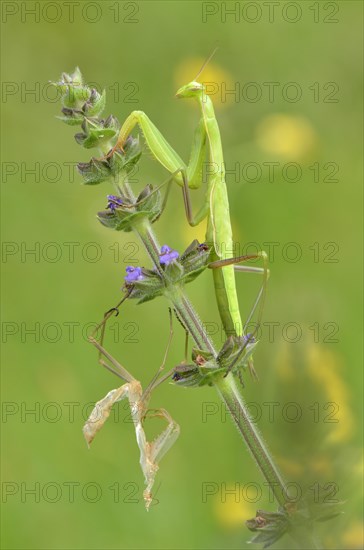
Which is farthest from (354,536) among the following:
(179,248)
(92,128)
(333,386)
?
(179,248)

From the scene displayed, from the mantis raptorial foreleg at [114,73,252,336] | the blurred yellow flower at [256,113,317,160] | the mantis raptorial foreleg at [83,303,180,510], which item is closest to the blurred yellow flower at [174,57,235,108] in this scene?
the blurred yellow flower at [256,113,317,160]

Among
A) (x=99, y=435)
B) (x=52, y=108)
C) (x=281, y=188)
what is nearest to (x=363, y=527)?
(x=99, y=435)

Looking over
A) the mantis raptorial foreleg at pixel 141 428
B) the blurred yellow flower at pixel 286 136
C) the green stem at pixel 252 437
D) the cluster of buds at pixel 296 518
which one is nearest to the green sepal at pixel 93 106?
the mantis raptorial foreleg at pixel 141 428

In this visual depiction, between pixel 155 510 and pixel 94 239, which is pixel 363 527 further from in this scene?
pixel 94 239

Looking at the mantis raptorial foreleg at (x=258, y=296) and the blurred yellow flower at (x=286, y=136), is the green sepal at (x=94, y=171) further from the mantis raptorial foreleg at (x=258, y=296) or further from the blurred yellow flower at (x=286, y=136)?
the blurred yellow flower at (x=286, y=136)

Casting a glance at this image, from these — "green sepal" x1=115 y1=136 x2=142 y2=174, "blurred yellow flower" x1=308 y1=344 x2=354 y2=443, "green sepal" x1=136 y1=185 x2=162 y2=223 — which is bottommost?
"blurred yellow flower" x1=308 y1=344 x2=354 y2=443

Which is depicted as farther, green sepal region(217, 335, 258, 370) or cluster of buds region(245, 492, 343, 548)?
green sepal region(217, 335, 258, 370)

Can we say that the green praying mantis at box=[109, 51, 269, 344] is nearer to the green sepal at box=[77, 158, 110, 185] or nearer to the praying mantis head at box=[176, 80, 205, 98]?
the praying mantis head at box=[176, 80, 205, 98]
